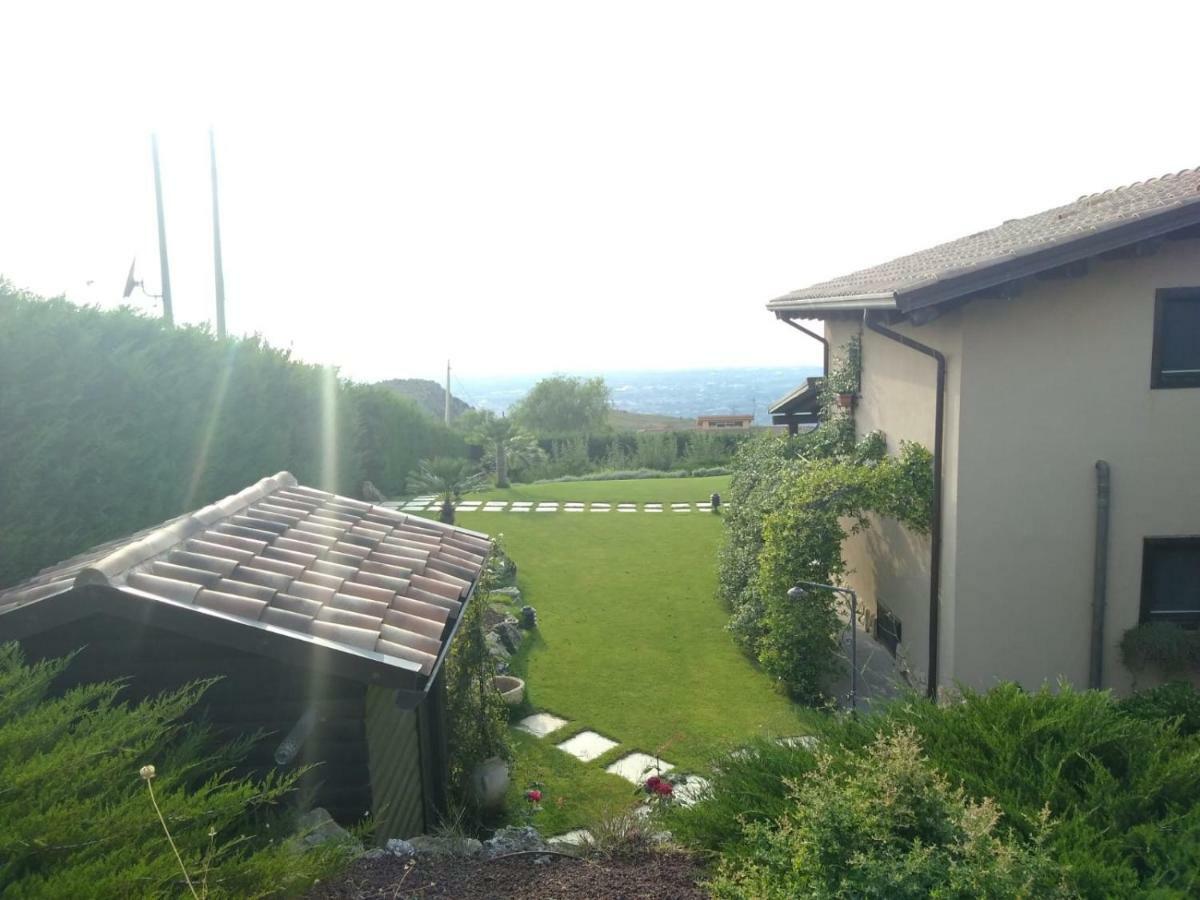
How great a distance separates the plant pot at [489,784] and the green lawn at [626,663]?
0.32 m

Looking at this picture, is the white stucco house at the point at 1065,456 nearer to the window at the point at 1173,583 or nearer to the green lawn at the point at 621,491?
the window at the point at 1173,583

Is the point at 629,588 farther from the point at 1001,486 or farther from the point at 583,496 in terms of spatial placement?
the point at 583,496

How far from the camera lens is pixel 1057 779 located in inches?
144

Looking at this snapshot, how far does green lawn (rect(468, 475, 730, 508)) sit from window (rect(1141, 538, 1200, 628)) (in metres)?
12.9

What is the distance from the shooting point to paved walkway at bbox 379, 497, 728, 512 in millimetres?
21156

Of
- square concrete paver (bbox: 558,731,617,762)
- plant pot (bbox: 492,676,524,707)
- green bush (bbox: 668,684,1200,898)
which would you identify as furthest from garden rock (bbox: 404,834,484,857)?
plant pot (bbox: 492,676,524,707)

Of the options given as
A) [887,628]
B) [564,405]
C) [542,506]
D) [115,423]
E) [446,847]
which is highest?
[564,405]

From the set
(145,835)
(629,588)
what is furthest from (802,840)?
(629,588)

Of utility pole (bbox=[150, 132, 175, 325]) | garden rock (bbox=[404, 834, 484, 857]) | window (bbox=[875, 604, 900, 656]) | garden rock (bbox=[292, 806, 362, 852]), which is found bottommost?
window (bbox=[875, 604, 900, 656])

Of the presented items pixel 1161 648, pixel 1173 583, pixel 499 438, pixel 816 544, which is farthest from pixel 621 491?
pixel 1161 648

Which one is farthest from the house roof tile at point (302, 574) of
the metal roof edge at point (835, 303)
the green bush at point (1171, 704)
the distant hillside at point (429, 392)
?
the distant hillside at point (429, 392)

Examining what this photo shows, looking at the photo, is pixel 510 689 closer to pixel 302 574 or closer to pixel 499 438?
pixel 302 574

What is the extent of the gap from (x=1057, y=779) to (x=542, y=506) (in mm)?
18428

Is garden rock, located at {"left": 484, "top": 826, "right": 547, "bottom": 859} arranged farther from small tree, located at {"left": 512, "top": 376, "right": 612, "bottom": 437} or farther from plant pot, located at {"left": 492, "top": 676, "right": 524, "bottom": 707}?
small tree, located at {"left": 512, "top": 376, "right": 612, "bottom": 437}
